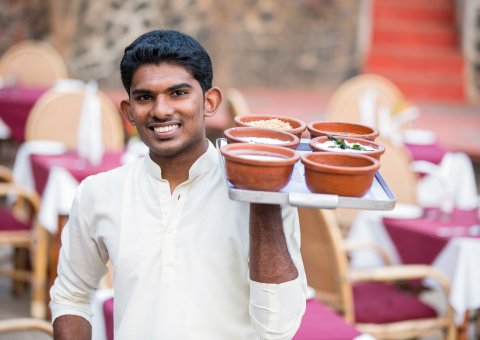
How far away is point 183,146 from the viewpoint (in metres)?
1.67

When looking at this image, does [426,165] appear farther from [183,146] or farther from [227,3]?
[227,3]

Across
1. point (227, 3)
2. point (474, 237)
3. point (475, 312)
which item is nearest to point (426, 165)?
point (475, 312)

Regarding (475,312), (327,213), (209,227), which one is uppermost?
(209,227)

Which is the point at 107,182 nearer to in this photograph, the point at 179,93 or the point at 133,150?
the point at 179,93

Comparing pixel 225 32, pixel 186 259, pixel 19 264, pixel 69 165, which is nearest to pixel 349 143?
pixel 186 259

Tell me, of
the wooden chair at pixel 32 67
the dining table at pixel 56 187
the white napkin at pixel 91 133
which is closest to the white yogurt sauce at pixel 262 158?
the dining table at pixel 56 187

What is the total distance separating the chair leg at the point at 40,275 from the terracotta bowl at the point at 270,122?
2.57 meters

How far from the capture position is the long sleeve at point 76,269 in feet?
5.81

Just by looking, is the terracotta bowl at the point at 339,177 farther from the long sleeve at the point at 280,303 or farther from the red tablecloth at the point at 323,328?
the red tablecloth at the point at 323,328

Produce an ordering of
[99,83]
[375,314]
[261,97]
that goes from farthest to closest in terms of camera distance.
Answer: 1. [261,97]
2. [99,83]
3. [375,314]

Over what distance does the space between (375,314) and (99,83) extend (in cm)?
578

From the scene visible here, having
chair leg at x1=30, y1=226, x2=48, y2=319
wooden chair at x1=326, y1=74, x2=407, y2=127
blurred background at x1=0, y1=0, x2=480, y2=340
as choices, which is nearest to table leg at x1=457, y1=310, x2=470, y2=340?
chair leg at x1=30, y1=226, x2=48, y2=319

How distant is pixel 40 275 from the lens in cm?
417

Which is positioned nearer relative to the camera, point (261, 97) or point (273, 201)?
point (273, 201)
